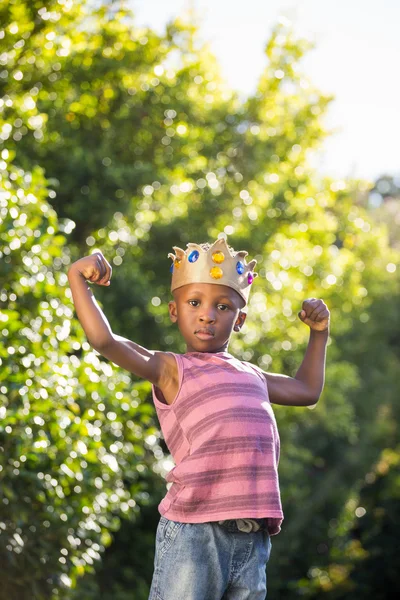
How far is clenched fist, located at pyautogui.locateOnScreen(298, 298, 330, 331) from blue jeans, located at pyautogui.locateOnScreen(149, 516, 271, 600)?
32.9 inches

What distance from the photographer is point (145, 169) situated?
11695mm

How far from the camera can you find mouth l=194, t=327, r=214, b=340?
3145mm

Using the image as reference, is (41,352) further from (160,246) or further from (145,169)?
(160,246)

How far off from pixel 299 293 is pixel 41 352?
9.02 metres

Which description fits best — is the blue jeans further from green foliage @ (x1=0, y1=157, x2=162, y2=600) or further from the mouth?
green foliage @ (x1=0, y1=157, x2=162, y2=600)

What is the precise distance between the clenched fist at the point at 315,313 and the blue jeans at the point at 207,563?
836 millimetres

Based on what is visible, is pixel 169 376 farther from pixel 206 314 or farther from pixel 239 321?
pixel 239 321

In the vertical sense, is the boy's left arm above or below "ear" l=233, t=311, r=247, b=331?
below

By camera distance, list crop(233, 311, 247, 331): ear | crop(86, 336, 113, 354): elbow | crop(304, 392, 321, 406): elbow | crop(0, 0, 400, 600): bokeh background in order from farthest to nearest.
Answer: crop(0, 0, 400, 600): bokeh background, crop(304, 392, 321, 406): elbow, crop(233, 311, 247, 331): ear, crop(86, 336, 113, 354): elbow

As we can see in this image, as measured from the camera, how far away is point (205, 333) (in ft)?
10.3

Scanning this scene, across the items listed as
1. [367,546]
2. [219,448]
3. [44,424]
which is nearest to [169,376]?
[219,448]

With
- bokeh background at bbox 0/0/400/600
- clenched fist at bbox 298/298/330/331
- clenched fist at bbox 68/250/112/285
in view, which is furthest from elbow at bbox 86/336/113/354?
bokeh background at bbox 0/0/400/600

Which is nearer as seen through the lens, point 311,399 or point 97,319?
point 97,319

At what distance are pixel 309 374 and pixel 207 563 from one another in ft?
2.92
